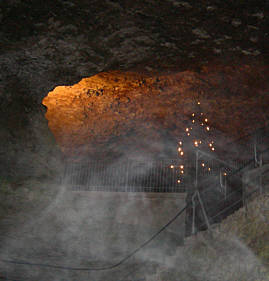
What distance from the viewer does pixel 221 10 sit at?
9.61ft

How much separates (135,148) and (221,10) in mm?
4869

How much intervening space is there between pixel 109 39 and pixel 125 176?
4548 millimetres

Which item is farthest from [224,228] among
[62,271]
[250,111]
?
[62,271]

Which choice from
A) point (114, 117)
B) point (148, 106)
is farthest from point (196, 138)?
point (114, 117)

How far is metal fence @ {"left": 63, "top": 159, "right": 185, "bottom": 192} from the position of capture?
7.07m

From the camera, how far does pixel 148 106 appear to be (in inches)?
233

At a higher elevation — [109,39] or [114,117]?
[109,39]

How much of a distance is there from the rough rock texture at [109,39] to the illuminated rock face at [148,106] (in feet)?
2.30

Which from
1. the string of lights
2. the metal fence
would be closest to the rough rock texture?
the string of lights

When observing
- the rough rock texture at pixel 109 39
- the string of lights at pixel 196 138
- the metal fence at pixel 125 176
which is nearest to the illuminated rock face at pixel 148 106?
the string of lights at pixel 196 138

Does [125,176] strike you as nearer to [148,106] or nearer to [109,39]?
[148,106]

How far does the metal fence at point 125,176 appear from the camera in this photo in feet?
23.2

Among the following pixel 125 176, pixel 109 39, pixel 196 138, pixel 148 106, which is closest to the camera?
pixel 109 39

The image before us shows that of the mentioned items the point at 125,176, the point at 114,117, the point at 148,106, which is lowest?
the point at 125,176
